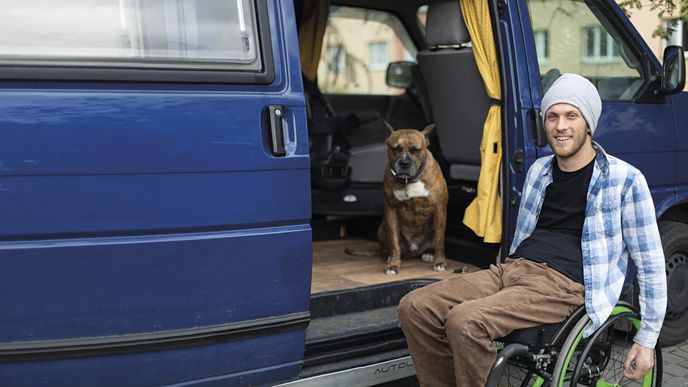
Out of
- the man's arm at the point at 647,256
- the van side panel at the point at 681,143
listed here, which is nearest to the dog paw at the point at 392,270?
the van side panel at the point at 681,143

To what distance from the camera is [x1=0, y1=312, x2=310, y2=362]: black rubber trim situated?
2348mm

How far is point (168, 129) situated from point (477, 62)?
196 cm

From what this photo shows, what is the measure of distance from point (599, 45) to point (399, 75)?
2201 millimetres

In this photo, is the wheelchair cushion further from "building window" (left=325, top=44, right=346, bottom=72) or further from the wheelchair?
"building window" (left=325, top=44, right=346, bottom=72)

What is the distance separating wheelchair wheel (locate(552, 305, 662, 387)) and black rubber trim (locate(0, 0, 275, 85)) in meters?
1.50

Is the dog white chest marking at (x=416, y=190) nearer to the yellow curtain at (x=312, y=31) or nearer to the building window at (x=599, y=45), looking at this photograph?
the building window at (x=599, y=45)

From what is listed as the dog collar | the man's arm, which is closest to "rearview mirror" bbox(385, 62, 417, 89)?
the dog collar

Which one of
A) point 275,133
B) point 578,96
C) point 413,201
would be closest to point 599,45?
point 413,201

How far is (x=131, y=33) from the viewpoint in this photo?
2502 mm

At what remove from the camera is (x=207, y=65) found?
103 inches

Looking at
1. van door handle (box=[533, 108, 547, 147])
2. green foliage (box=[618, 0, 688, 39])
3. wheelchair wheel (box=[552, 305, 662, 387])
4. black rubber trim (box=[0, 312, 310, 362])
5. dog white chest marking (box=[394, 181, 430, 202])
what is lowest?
wheelchair wheel (box=[552, 305, 662, 387])

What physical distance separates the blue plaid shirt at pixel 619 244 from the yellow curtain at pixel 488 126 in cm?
95

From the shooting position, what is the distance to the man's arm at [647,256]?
2.72 meters

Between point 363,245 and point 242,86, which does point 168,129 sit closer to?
point 242,86
